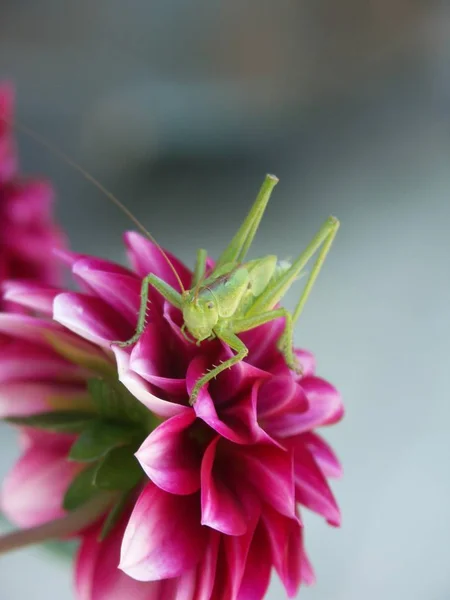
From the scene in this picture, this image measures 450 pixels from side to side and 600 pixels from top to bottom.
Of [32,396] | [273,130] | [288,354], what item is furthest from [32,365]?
[273,130]

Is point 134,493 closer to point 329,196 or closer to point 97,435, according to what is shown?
point 97,435

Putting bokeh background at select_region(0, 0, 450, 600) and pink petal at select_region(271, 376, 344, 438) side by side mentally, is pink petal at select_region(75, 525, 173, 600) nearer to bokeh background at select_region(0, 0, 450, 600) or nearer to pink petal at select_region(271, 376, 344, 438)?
pink petal at select_region(271, 376, 344, 438)

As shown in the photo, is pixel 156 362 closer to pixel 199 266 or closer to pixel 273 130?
pixel 199 266

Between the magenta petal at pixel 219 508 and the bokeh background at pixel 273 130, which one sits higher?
the bokeh background at pixel 273 130

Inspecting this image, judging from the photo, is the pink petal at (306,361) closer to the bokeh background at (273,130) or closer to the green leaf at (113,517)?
the green leaf at (113,517)

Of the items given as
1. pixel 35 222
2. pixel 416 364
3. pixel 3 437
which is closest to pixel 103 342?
pixel 35 222

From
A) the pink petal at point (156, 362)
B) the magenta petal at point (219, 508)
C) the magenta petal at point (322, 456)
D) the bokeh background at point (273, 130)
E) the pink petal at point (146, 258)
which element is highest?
the bokeh background at point (273, 130)

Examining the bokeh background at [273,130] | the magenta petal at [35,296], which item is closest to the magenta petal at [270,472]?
the magenta petal at [35,296]
